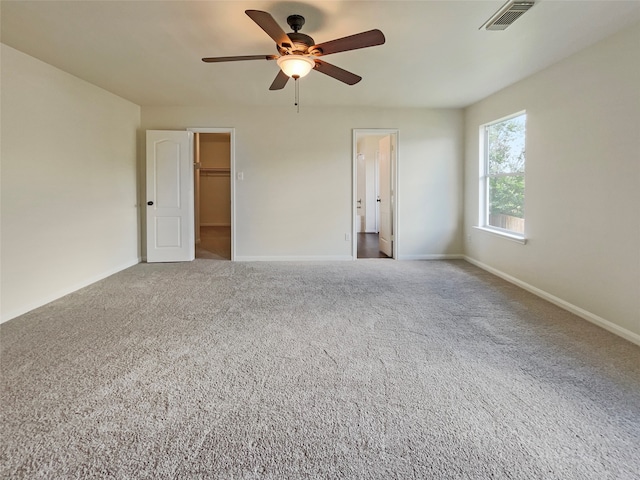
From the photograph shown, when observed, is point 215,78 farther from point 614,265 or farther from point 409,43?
point 614,265

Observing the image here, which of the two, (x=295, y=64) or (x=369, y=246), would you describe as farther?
(x=369, y=246)

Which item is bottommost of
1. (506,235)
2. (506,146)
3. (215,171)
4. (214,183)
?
(506,235)

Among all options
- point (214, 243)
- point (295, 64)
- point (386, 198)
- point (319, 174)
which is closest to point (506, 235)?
point (386, 198)

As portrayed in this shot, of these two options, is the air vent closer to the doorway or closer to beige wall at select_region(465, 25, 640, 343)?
beige wall at select_region(465, 25, 640, 343)

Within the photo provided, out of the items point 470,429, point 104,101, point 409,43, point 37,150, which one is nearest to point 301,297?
point 470,429

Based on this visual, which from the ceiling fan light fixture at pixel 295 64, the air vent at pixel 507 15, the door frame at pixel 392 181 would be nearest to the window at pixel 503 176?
the door frame at pixel 392 181

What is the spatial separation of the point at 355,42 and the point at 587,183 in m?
2.52

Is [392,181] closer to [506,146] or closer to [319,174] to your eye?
[319,174]

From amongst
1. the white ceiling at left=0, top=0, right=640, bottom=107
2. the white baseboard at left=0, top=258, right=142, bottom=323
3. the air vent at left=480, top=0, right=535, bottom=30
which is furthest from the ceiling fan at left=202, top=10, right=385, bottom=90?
the white baseboard at left=0, top=258, right=142, bottom=323

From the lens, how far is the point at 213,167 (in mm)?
10500

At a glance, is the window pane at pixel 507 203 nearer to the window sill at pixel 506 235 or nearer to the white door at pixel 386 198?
the window sill at pixel 506 235

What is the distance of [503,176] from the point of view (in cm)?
487

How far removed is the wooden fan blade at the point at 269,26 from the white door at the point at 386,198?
12.9 ft

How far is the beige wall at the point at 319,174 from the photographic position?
18.9 feet
